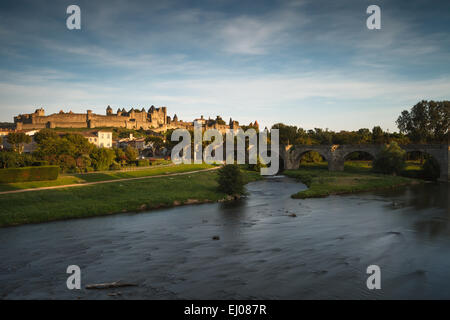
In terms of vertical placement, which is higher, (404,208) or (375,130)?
(375,130)

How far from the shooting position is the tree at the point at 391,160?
2024 inches

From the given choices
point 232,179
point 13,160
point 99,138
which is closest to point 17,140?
point 99,138

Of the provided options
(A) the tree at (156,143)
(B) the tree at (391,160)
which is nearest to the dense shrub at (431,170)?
(B) the tree at (391,160)

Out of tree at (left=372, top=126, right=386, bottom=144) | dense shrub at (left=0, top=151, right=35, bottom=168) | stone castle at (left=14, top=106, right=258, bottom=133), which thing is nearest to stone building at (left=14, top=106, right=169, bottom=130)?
stone castle at (left=14, top=106, right=258, bottom=133)

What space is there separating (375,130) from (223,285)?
273 ft

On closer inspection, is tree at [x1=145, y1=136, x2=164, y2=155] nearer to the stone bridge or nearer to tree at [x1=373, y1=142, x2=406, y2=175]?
the stone bridge

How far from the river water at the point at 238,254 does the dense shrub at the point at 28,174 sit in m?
13.4

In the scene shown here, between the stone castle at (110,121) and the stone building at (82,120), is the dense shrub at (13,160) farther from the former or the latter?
the stone building at (82,120)

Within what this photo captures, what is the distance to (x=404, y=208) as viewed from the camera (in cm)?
3069

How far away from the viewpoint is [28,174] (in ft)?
116

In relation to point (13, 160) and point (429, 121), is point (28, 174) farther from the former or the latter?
point (429, 121)

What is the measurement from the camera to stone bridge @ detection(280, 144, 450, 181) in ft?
166
